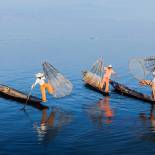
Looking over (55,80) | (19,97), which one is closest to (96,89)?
(55,80)

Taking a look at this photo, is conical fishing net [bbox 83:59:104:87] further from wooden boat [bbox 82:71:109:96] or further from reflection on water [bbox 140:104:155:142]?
reflection on water [bbox 140:104:155:142]

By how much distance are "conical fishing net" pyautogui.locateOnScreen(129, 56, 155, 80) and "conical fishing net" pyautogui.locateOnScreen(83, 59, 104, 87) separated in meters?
4.98

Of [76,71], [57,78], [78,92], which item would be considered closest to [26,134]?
[57,78]

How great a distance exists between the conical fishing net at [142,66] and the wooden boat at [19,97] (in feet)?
31.8

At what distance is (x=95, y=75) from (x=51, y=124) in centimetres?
1545

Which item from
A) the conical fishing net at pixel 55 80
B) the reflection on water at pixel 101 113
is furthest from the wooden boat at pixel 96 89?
the conical fishing net at pixel 55 80

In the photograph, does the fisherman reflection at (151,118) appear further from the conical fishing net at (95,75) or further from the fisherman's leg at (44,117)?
the conical fishing net at (95,75)

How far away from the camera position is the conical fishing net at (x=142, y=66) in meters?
36.5

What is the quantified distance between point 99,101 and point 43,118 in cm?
786

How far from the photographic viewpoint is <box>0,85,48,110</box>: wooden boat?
110 ft

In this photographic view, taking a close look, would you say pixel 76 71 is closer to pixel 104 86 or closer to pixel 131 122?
pixel 104 86

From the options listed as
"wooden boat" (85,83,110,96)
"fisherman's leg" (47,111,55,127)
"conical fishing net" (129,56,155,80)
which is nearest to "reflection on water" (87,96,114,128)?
"wooden boat" (85,83,110,96)

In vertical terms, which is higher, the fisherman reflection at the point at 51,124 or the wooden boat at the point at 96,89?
the wooden boat at the point at 96,89

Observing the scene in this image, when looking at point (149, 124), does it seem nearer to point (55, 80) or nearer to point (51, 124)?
point (51, 124)
